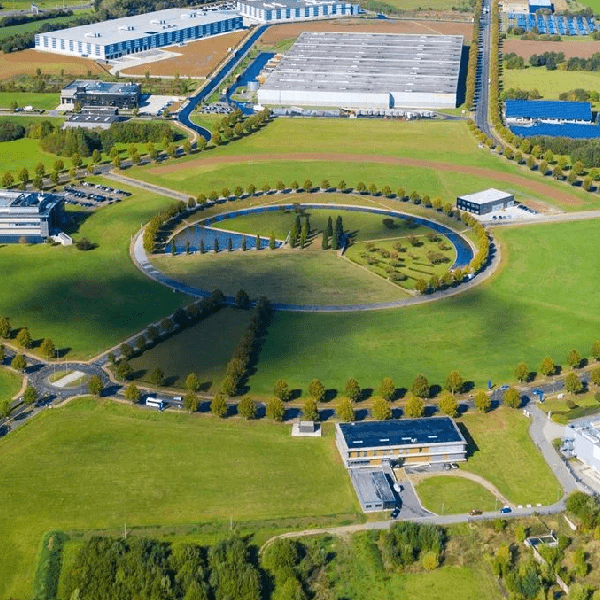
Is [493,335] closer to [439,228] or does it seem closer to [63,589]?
[439,228]

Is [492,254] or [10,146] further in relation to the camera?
[10,146]

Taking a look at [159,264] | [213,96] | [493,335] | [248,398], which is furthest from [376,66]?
[248,398]

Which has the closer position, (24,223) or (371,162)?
(24,223)

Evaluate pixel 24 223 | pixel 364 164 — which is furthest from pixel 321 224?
pixel 24 223

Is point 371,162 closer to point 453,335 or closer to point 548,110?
point 548,110

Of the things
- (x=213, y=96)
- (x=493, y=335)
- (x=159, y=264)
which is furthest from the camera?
(x=213, y=96)

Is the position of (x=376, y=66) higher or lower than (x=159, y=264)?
higher

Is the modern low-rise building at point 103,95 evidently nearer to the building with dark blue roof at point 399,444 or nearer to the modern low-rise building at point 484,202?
the modern low-rise building at point 484,202
